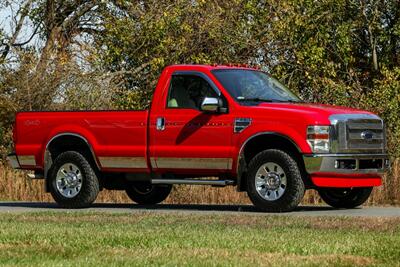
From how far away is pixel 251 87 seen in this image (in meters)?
16.5

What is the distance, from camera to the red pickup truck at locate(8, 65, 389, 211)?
15.4 m

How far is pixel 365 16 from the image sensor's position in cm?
2725

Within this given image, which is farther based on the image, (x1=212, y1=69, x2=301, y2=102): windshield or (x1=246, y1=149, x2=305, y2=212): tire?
(x1=212, y1=69, x2=301, y2=102): windshield

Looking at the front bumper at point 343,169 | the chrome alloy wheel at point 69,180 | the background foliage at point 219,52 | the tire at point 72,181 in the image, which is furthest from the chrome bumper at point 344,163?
the background foliage at point 219,52

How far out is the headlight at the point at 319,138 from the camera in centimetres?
1520

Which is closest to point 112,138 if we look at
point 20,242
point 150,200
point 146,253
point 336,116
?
point 150,200

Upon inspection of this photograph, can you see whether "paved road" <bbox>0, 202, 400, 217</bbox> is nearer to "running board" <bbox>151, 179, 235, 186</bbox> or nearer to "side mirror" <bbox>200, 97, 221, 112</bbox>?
"running board" <bbox>151, 179, 235, 186</bbox>

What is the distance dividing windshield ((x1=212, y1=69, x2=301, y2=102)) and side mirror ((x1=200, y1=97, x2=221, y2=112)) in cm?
34

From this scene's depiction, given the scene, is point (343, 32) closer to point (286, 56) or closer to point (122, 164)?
point (286, 56)

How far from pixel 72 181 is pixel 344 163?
173 inches

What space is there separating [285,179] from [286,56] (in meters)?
12.0

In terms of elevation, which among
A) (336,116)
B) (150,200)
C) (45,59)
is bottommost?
(150,200)

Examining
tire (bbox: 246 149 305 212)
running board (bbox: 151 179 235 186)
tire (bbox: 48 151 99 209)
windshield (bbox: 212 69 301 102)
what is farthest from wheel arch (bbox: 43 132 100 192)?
tire (bbox: 246 149 305 212)

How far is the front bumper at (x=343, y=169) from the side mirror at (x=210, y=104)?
4.97 feet
